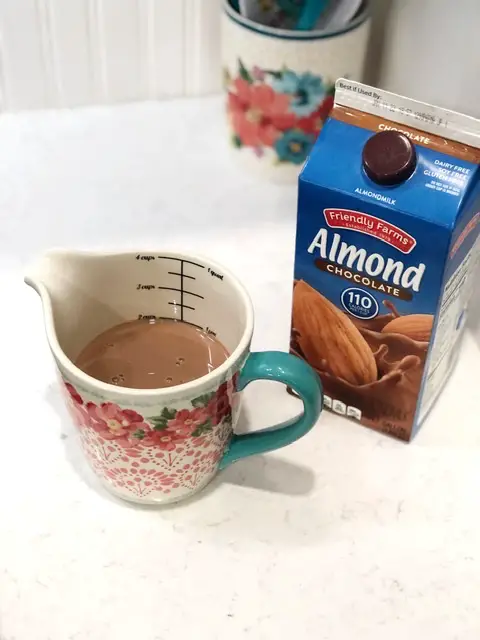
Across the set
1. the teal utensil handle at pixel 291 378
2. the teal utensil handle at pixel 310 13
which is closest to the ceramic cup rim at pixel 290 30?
the teal utensil handle at pixel 310 13

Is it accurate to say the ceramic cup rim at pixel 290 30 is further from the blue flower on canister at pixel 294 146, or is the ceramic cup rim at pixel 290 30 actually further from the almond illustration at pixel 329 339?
the almond illustration at pixel 329 339

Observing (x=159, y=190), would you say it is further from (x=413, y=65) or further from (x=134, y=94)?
(x=413, y=65)

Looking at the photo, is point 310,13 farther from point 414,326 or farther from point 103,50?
point 414,326

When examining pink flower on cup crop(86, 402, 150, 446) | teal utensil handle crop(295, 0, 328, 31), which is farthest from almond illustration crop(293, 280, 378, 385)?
teal utensil handle crop(295, 0, 328, 31)

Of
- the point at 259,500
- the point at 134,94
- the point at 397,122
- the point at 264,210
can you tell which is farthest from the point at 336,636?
the point at 134,94

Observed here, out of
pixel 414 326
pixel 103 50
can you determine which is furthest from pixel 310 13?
pixel 414 326

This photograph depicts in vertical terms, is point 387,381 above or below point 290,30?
below
